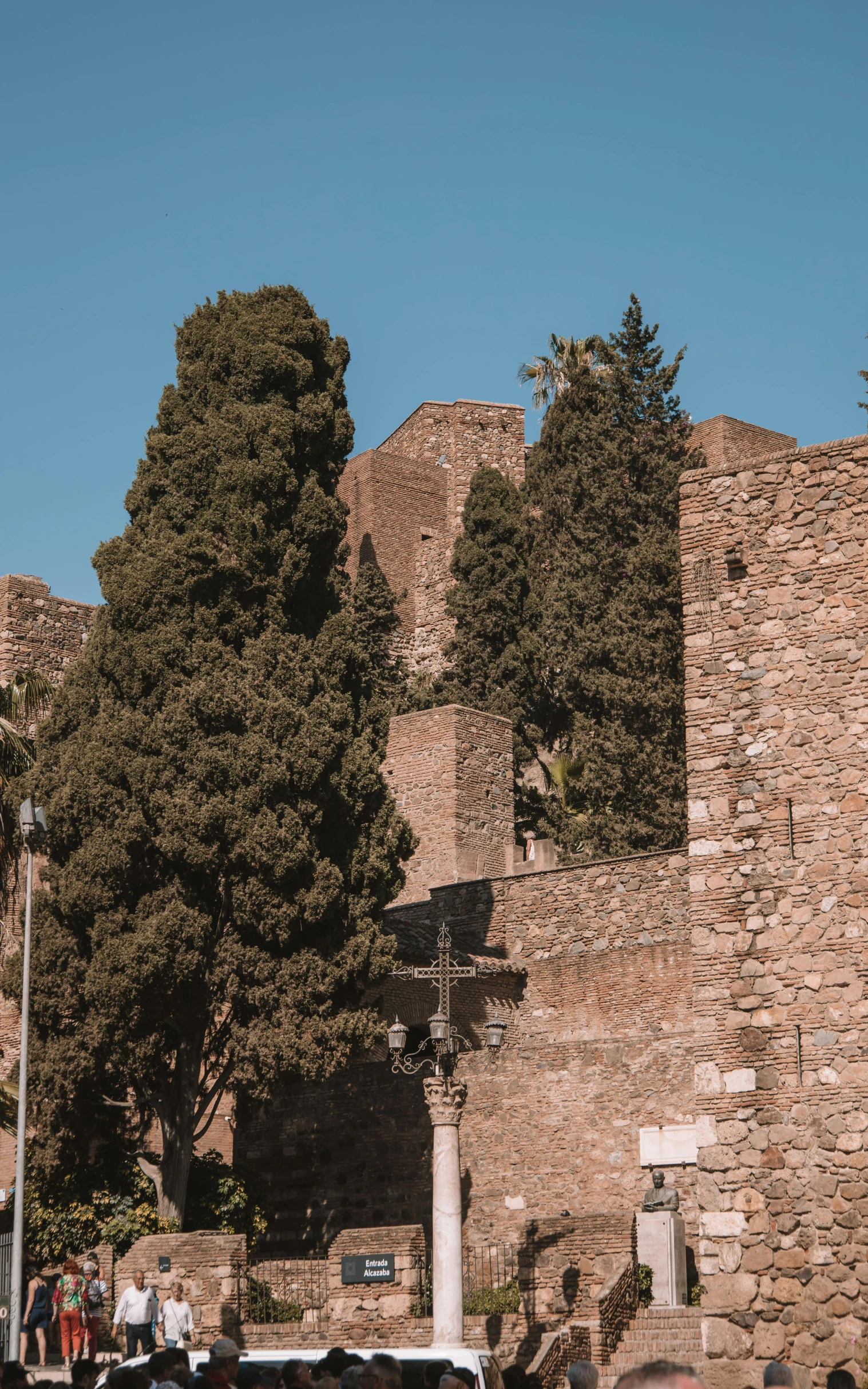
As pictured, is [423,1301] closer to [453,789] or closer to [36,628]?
[453,789]

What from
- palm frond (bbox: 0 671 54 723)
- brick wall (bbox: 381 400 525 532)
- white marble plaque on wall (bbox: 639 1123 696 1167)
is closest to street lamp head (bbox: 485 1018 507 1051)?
white marble plaque on wall (bbox: 639 1123 696 1167)

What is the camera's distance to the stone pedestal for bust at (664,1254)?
16141mm

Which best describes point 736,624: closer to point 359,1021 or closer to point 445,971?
point 445,971

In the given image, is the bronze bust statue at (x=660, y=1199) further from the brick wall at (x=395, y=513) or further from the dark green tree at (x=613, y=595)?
the brick wall at (x=395, y=513)

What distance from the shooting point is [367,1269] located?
17.2 metres

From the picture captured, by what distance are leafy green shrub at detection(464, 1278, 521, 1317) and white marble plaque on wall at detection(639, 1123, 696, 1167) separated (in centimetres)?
251

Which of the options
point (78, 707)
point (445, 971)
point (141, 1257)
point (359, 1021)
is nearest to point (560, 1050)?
point (359, 1021)

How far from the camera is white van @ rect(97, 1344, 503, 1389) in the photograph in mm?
11141

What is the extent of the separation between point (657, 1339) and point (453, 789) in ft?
47.6

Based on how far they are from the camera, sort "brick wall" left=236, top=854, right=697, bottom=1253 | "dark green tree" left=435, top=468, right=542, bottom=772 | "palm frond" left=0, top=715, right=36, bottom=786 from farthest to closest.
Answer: "dark green tree" left=435, top=468, right=542, bottom=772 < "palm frond" left=0, top=715, right=36, bottom=786 < "brick wall" left=236, top=854, right=697, bottom=1253

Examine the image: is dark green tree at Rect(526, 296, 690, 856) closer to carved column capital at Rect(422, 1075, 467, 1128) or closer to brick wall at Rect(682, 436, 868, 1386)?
carved column capital at Rect(422, 1075, 467, 1128)

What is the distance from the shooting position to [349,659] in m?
22.5

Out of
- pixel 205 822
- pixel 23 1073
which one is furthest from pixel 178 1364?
pixel 205 822

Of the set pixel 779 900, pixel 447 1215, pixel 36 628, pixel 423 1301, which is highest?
pixel 36 628
